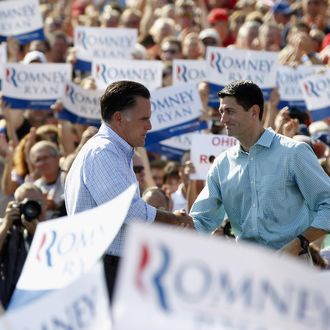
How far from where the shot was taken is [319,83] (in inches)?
473

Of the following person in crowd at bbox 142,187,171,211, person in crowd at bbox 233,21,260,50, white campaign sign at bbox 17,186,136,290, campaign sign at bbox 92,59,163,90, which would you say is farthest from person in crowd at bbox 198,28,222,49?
white campaign sign at bbox 17,186,136,290

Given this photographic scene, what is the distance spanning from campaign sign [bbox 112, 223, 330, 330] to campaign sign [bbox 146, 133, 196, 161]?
23.9ft

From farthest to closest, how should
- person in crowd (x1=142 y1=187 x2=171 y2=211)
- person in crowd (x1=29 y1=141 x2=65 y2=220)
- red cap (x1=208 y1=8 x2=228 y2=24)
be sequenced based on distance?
red cap (x1=208 y1=8 x2=228 y2=24) < person in crowd (x1=29 y1=141 x2=65 y2=220) < person in crowd (x1=142 y1=187 x2=171 y2=211)

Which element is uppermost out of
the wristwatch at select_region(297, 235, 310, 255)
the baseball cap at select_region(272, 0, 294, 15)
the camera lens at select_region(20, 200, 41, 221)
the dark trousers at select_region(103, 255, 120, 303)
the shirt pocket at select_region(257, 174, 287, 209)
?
the shirt pocket at select_region(257, 174, 287, 209)

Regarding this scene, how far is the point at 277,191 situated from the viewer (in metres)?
7.45

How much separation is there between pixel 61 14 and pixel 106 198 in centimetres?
1163

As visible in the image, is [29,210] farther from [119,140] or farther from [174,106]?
[174,106]

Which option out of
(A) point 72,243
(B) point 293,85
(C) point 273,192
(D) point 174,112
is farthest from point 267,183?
(B) point 293,85

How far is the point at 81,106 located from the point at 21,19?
2494 mm

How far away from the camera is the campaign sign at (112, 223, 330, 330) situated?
14.7ft

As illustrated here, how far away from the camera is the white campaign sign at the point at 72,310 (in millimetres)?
4980

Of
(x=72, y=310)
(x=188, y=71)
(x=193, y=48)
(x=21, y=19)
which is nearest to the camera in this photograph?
(x=72, y=310)

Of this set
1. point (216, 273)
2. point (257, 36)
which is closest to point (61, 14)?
point (257, 36)

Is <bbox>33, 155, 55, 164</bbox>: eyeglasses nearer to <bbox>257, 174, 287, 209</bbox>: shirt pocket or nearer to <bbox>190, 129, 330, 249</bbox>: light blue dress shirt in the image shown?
<bbox>190, 129, 330, 249</bbox>: light blue dress shirt
